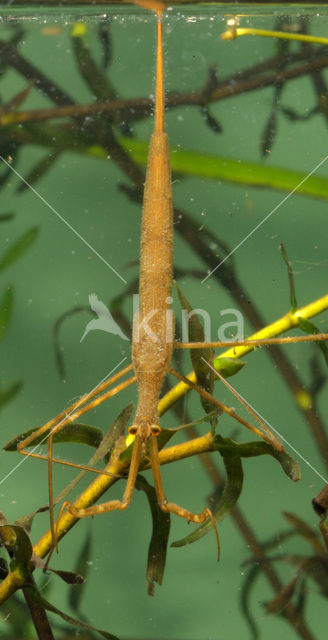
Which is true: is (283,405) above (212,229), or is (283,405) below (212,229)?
below

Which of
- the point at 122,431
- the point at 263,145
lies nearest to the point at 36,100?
the point at 263,145

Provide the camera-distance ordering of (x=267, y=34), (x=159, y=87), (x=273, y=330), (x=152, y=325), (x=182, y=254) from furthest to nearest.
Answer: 1. (x=267, y=34)
2. (x=182, y=254)
3. (x=159, y=87)
4. (x=273, y=330)
5. (x=152, y=325)

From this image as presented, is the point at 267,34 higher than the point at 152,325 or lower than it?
higher

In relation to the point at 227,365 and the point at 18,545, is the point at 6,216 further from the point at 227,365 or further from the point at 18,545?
the point at 18,545

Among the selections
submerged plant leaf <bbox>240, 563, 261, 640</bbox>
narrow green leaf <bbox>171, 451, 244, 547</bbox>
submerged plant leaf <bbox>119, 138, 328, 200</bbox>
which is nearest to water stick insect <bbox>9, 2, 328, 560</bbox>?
narrow green leaf <bbox>171, 451, 244, 547</bbox>

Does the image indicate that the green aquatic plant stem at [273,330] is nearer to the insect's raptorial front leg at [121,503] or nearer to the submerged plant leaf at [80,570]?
the insect's raptorial front leg at [121,503]

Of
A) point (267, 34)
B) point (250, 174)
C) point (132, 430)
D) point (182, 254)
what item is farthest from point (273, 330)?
point (267, 34)

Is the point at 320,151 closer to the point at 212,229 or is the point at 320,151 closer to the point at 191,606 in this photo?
the point at 212,229

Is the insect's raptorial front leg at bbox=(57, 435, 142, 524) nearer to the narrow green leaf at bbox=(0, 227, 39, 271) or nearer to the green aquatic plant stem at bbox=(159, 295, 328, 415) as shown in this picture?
the green aquatic plant stem at bbox=(159, 295, 328, 415)
